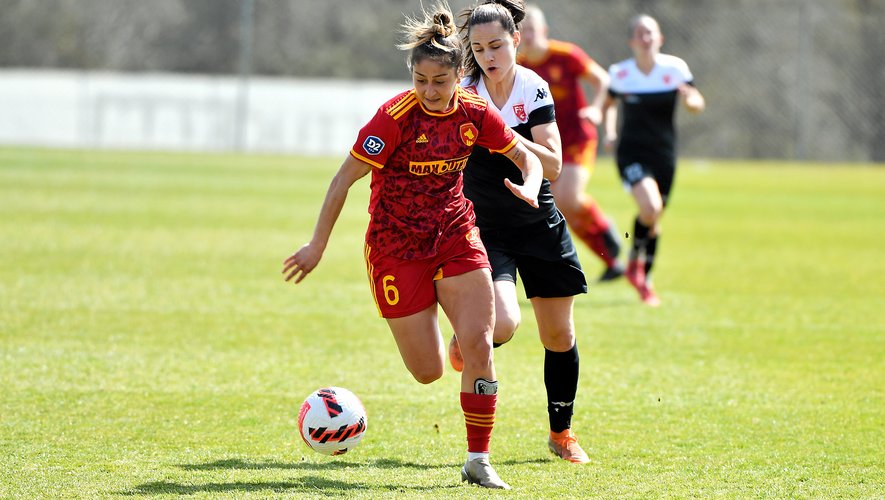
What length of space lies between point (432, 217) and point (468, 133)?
0.40m

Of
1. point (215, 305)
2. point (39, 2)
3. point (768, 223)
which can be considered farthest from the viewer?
point (39, 2)

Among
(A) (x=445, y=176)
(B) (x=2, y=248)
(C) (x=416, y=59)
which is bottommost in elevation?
(B) (x=2, y=248)

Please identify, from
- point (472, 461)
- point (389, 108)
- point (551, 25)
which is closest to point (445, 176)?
point (389, 108)

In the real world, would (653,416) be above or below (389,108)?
below

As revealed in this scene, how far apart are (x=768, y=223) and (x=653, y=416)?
41.0ft

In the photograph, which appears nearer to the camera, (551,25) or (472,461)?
(472,461)

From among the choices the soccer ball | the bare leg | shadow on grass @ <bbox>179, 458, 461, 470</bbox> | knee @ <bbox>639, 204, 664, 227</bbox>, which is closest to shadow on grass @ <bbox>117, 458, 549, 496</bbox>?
shadow on grass @ <bbox>179, 458, 461, 470</bbox>

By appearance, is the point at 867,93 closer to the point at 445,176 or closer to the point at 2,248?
the point at 2,248

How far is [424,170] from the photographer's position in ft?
16.2

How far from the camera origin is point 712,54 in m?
34.5

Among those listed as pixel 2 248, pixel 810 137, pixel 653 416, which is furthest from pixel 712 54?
pixel 653 416

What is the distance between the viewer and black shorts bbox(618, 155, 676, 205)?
10586 mm

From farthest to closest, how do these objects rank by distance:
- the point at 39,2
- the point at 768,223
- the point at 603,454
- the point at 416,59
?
the point at 39,2 → the point at 768,223 → the point at 603,454 → the point at 416,59

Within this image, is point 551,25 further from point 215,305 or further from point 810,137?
point 215,305
